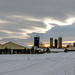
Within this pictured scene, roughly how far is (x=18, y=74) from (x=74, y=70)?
7.55ft

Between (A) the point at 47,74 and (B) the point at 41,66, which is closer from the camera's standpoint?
(A) the point at 47,74

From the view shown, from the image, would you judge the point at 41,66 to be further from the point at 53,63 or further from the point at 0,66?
the point at 0,66

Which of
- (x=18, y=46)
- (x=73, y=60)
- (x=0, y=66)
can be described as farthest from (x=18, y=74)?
(x=18, y=46)

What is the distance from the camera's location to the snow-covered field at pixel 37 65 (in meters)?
5.23

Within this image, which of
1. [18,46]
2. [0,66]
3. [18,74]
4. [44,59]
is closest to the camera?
[18,74]

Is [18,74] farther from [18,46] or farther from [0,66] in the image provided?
[18,46]

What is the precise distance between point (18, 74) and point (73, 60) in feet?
8.03

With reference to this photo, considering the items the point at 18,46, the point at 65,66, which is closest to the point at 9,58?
the point at 65,66

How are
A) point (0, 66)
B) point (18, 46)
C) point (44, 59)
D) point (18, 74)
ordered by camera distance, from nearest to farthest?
point (18, 74) < point (0, 66) < point (44, 59) < point (18, 46)

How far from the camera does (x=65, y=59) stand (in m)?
5.93

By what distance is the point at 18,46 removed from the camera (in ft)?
114

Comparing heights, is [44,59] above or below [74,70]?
above

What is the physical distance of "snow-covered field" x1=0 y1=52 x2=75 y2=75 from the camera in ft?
17.2

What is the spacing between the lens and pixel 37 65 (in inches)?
218
